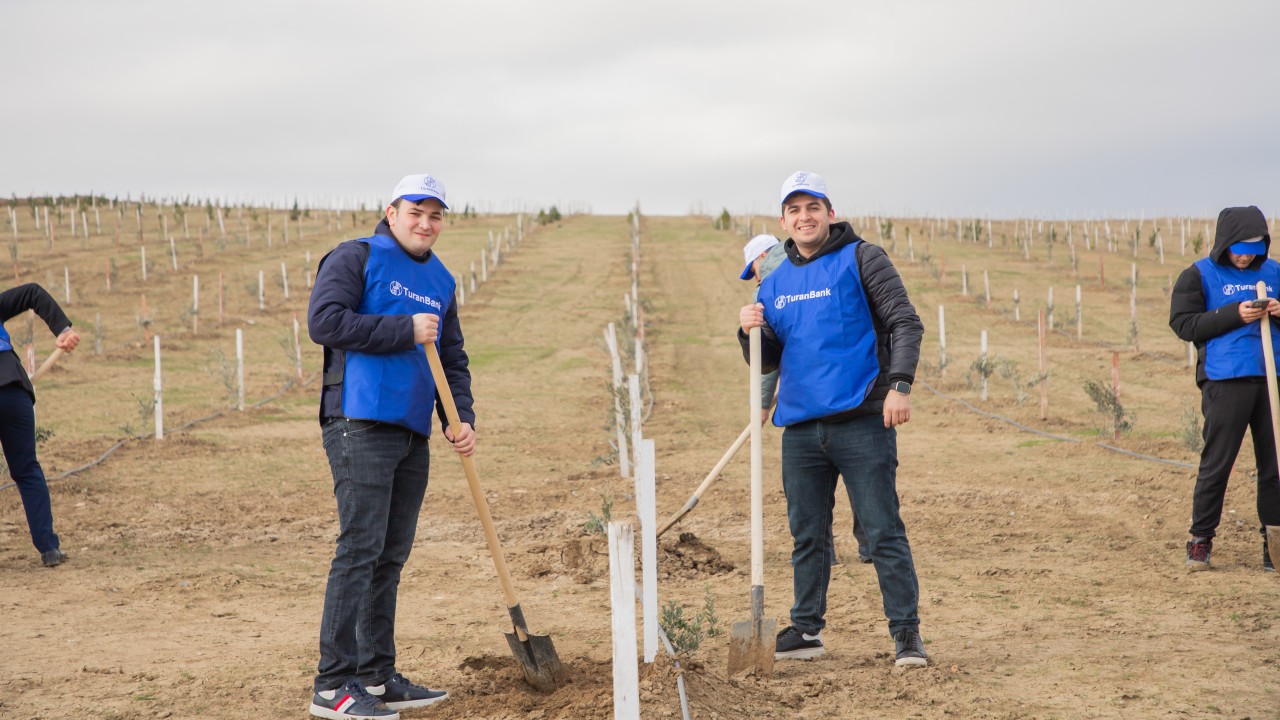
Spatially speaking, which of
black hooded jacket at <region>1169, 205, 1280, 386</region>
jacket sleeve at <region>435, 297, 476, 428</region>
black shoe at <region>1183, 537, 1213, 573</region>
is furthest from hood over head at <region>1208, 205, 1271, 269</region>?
jacket sleeve at <region>435, 297, 476, 428</region>

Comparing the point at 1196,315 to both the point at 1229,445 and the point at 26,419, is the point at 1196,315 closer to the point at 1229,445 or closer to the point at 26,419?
the point at 1229,445

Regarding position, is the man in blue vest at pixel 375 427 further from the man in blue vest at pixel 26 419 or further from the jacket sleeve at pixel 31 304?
the jacket sleeve at pixel 31 304

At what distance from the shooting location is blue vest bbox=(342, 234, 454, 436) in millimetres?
3861

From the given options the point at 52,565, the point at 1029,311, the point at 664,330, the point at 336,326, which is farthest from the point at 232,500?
the point at 1029,311

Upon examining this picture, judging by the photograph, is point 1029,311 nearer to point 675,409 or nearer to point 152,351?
point 675,409

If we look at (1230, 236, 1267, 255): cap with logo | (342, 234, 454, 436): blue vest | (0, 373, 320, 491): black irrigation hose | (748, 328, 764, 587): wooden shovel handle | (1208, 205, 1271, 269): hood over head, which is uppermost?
(1208, 205, 1271, 269): hood over head

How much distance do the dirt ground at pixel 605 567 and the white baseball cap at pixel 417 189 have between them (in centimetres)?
189

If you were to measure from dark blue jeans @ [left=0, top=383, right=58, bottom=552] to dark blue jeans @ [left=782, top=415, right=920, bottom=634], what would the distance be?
4.68m

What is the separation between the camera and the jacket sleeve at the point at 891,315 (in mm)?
4234

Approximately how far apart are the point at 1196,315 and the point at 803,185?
295 centimetres

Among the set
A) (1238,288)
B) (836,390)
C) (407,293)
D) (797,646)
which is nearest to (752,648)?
(797,646)

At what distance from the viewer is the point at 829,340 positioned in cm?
443

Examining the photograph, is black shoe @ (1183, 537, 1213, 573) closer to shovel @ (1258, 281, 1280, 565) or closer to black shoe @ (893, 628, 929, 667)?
shovel @ (1258, 281, 1280, 565)

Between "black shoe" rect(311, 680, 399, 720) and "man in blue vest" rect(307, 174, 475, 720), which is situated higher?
"man in blue vest" rect(307, 174, 475, 720)
